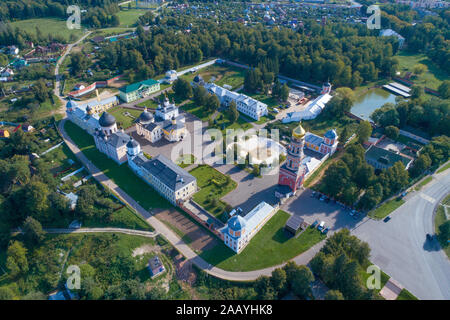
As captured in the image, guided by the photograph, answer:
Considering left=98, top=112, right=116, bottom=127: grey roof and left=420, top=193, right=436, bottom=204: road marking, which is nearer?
left=420, top=193, right=436, bottom=204: road marking

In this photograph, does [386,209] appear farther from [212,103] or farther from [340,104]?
[212,103]

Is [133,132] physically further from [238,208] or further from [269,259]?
[269,259]

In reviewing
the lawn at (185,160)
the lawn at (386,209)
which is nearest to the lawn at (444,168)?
the lawn at (386,209)

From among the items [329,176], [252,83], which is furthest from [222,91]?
[329,176]

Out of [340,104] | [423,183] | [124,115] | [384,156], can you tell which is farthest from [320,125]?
[124,115]

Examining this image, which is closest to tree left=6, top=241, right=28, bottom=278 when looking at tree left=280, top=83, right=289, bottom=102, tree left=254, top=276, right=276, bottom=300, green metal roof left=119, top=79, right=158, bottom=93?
tree left=254, top=276, right=276, bottom=300

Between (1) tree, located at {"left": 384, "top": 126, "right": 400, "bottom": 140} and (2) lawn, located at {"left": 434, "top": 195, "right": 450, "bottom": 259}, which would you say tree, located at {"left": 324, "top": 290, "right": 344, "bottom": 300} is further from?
(1) tree, located at {"left": 384, "top": 126, "right": 400, "bottom": 140}

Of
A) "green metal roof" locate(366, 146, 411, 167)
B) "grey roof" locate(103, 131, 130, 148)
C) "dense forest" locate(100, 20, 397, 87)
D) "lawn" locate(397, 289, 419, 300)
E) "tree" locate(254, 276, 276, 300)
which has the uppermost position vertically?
"dense forest" locate(100, 20, 397, 87)
